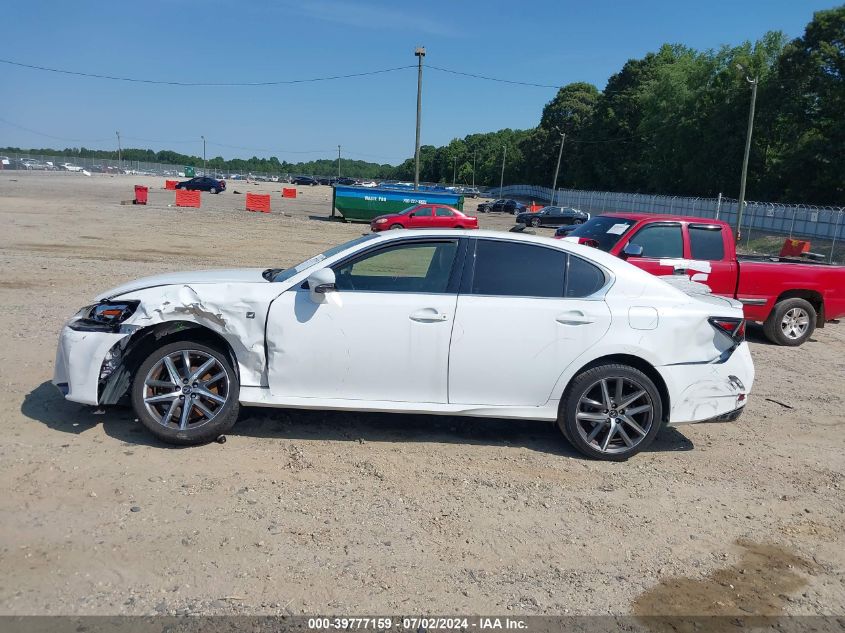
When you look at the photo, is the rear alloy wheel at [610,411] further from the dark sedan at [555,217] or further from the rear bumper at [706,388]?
the dark sedan at [555,217]

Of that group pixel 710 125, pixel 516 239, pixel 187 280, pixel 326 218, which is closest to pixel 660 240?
pixel 516 239

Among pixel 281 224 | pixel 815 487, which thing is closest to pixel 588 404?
pixel 815 487

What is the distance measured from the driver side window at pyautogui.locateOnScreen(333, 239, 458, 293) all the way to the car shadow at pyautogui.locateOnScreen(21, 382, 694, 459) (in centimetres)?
122

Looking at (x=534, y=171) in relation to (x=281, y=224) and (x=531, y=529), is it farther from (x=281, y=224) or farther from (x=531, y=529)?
(x=531, y=529)

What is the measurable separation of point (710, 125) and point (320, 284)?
232 feet

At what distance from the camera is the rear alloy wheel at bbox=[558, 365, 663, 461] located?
516 centimetres

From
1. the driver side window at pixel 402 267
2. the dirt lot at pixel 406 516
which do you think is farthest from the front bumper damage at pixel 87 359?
the driver side window at pixel 402 267

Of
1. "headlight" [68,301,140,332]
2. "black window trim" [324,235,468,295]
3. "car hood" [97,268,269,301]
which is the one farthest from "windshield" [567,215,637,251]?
"headlight" [68,301,140,332]

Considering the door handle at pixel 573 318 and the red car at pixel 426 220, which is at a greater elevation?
the door handle at pixel 573 318

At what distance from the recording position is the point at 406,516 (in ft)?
13.9

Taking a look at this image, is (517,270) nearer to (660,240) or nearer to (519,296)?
(519,296)

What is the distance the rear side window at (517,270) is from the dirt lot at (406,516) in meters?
1.25

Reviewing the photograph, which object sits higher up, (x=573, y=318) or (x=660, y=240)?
(x=660, y=240)

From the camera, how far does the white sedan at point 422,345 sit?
16.5 feet
